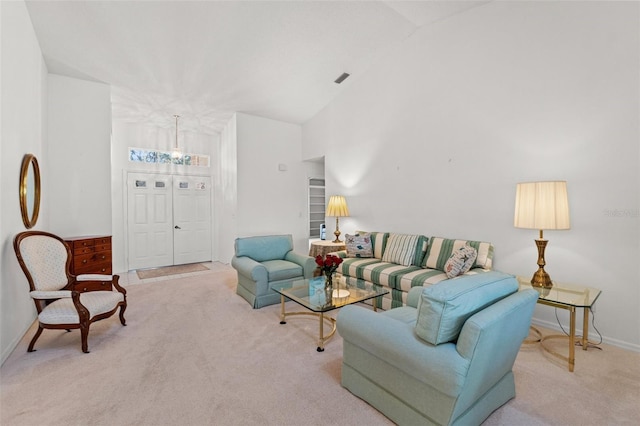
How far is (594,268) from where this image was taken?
276cm

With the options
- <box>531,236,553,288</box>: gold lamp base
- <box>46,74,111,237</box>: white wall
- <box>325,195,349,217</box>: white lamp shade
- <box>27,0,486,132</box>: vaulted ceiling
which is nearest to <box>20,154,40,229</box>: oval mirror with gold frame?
<box>46,74,111,237</box>: white wall

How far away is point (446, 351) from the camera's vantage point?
1.43 m

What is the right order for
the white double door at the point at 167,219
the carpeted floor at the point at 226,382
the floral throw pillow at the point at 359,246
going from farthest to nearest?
the white double door at the point at 167,219 < the floral throw pillow at the point at 359,246 < the carpeted floor at the point at 226,382

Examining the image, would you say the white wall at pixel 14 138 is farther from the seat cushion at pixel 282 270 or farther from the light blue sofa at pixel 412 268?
the light blue sofa at pixel 412 268

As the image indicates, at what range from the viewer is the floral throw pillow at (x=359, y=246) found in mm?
4305

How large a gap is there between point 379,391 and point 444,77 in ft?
12.3

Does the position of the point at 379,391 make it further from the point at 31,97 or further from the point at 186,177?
the point at 186,177

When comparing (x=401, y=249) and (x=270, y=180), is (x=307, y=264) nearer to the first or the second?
(x=401, y=249)

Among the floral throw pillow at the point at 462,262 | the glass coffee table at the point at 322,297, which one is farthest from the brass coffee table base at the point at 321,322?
the floral throw pillow at the point at 462,262

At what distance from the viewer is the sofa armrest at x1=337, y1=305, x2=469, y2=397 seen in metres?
1.39

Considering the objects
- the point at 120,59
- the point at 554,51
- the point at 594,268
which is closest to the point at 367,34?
the point at 554,51

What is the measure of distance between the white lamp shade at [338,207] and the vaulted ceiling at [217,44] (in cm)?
193

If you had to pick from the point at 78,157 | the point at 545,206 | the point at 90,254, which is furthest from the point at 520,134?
the point at 78,157

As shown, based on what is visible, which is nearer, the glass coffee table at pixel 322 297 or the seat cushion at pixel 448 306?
the seat cushion at pixel 448 306
